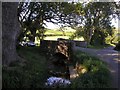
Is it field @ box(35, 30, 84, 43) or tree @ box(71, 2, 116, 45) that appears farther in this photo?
field @ box(35, 30, 84, 43)

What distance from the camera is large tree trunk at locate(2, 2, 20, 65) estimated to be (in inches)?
683

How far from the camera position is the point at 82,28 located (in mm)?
42688

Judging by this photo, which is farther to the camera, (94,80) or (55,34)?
(55,34)

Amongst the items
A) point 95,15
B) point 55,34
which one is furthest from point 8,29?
point 95,15

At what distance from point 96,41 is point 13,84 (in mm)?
43271

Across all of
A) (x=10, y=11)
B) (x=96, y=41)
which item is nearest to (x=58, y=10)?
(x=10, y=11)

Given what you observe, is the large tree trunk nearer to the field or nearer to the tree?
the tree

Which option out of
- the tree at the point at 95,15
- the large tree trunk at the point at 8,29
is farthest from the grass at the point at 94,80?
the tree at the point at 95,15

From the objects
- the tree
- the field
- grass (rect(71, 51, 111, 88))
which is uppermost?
the tree

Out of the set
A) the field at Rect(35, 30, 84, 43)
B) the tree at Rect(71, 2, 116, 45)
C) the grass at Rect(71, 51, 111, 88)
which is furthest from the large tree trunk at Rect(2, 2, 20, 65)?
the field at Rect(35, 30, 84, 43)

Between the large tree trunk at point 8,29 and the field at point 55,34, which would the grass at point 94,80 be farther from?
the field at point 55,34

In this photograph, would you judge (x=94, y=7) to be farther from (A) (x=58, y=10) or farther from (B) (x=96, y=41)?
(B) (x=96, y=41)

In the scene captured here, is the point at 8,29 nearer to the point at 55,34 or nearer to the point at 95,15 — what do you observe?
the point at 55,34

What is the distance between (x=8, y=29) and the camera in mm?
17859
